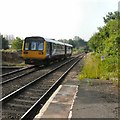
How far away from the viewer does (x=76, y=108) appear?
8453 millimetres

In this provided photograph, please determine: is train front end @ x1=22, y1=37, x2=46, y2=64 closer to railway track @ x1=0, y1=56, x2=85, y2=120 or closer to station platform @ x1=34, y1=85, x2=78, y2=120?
railway track @ x1=0, y1=56, x2=85, y2=120

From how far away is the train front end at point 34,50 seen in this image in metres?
27.3

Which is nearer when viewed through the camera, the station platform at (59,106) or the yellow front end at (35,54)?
the station platform at (59,106)

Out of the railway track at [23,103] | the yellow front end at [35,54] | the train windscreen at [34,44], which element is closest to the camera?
the railway track at [23,103]

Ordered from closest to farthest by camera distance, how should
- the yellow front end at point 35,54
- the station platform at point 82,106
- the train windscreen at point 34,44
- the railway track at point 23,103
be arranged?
the station platform at point 82,106, the railway track at point 23,103, the yellow front end at point 35,54, the train windscreen at point 34,44

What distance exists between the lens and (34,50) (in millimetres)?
27641

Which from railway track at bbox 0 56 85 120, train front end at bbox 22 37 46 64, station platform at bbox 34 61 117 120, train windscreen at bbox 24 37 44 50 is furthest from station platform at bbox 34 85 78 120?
train windscreen at bbox 24 37 44 50

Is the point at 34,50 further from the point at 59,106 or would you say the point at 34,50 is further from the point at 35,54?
the point at 59,106

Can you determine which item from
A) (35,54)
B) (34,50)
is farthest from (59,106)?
(34,50)

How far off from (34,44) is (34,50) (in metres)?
0.55

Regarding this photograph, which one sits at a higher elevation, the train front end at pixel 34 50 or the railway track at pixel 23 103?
the train front end at pixel 34 50

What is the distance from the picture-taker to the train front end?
27312 millimetres

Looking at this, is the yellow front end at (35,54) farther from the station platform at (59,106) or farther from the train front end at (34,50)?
the station platform at (59,106)

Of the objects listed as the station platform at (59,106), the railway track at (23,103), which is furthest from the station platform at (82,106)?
the railway track at (23,103)
